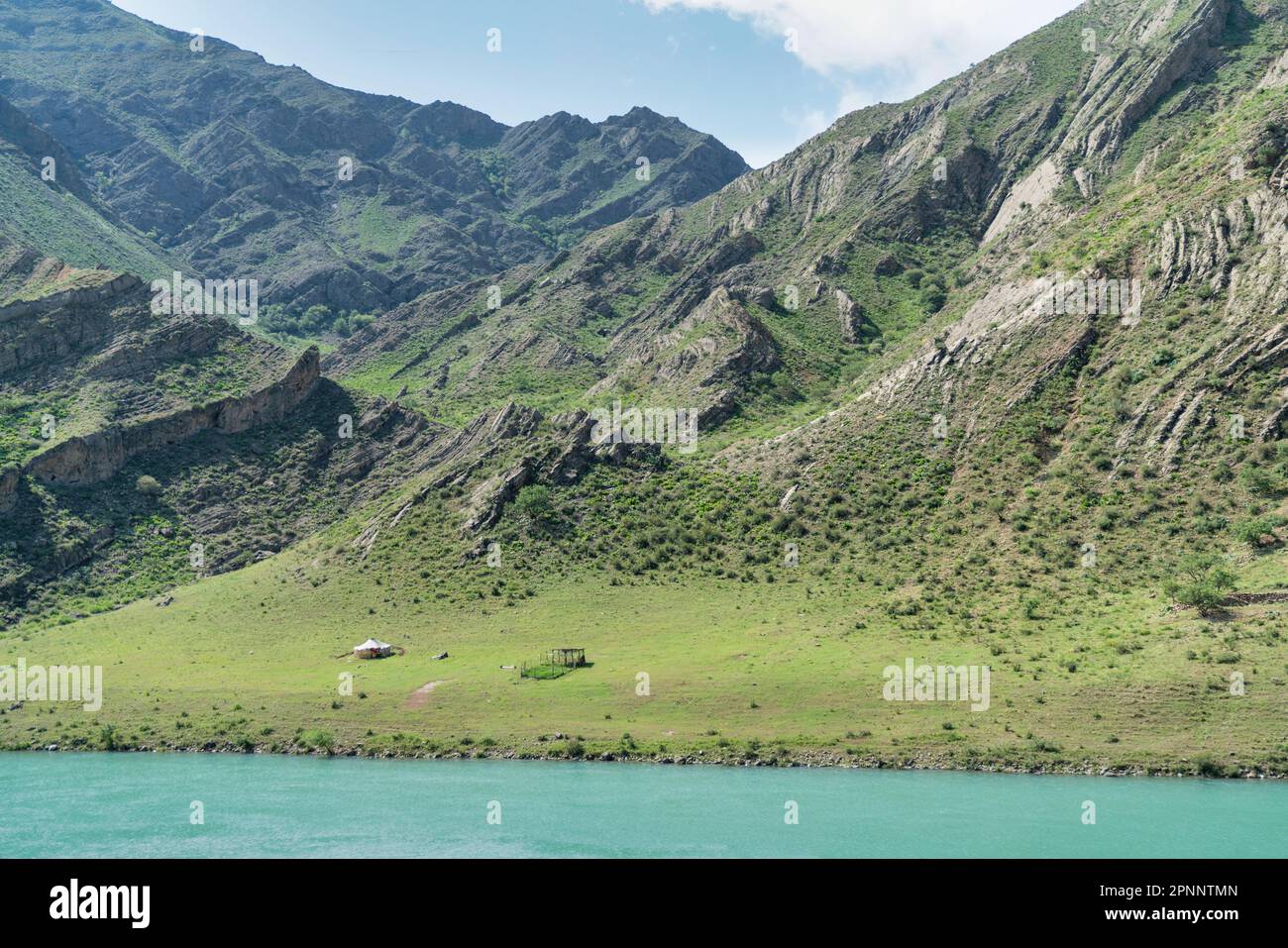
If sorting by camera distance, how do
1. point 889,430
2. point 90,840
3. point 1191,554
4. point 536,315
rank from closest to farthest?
1. point 90,840
2. point 1191,554
3. point 889,430
4. point 536,315

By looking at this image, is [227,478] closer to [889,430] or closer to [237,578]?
[237,578]

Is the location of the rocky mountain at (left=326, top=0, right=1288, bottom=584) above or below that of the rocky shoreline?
above

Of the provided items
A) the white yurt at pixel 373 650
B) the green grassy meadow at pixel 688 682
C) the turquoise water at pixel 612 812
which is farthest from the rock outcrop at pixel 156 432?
the turquoise water at pixel 612 812


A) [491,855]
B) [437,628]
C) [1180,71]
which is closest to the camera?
[491,855]

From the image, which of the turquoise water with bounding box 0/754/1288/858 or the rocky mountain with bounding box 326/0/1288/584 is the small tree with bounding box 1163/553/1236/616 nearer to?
the rocky mountain with bounding box 326/0/1288/584

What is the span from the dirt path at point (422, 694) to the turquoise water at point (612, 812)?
7.99 metres

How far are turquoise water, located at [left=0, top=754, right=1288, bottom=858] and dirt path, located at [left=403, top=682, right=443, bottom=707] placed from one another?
7.99 metres

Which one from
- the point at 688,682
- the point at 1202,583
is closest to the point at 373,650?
the point at 688,682

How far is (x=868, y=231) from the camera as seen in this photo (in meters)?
146

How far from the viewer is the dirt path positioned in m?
65.3

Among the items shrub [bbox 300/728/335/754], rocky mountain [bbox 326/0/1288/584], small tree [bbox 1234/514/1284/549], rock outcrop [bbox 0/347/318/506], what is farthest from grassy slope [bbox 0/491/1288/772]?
rock outcrop [bbox 0/347/318/506]

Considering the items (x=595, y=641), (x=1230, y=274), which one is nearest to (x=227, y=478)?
(x=595, y=641)

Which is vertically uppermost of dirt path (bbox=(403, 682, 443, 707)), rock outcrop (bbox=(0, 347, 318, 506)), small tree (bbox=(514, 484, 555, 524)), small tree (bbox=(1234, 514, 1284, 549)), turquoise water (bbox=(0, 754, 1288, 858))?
rock outcrop (bbox=(0, 347, 318, 506))

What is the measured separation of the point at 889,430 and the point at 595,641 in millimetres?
37337
